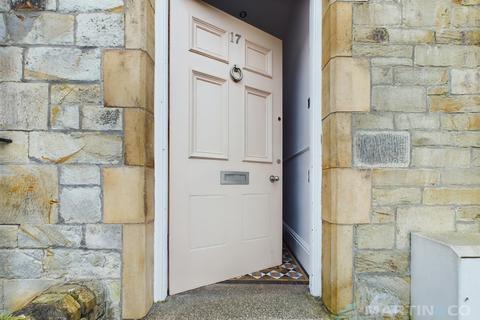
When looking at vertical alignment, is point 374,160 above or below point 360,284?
above

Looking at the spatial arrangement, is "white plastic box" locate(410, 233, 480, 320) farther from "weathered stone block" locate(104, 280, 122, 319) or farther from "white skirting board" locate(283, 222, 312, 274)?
"weathered stone block" locate(104, 280, 122, 319)

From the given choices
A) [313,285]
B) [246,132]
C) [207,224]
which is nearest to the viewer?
[313,285]

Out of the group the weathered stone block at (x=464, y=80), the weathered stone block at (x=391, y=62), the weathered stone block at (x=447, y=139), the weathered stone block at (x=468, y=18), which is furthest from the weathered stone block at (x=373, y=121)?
the weathered stone block at (x=468, y=18)

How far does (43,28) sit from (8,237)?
1.11 m

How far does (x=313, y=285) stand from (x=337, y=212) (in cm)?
53

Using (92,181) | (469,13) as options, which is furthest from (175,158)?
(469,13)

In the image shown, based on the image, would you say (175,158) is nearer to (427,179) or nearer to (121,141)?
Result: (121,141)

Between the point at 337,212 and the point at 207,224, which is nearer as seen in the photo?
the point at 337,212

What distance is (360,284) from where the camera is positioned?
4.82 feet

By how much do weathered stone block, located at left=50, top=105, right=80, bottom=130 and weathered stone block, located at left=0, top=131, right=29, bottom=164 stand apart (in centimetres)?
18

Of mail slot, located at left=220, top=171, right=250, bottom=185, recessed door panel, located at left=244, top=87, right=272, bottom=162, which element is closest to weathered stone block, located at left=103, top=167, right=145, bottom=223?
mail slot, located at left=220, top=171, right=250, bottom=185

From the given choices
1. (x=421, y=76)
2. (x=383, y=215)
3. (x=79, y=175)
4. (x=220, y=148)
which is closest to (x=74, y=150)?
(x=79, y=175)

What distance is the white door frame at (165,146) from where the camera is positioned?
5.14 ft

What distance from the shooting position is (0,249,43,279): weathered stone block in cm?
141
